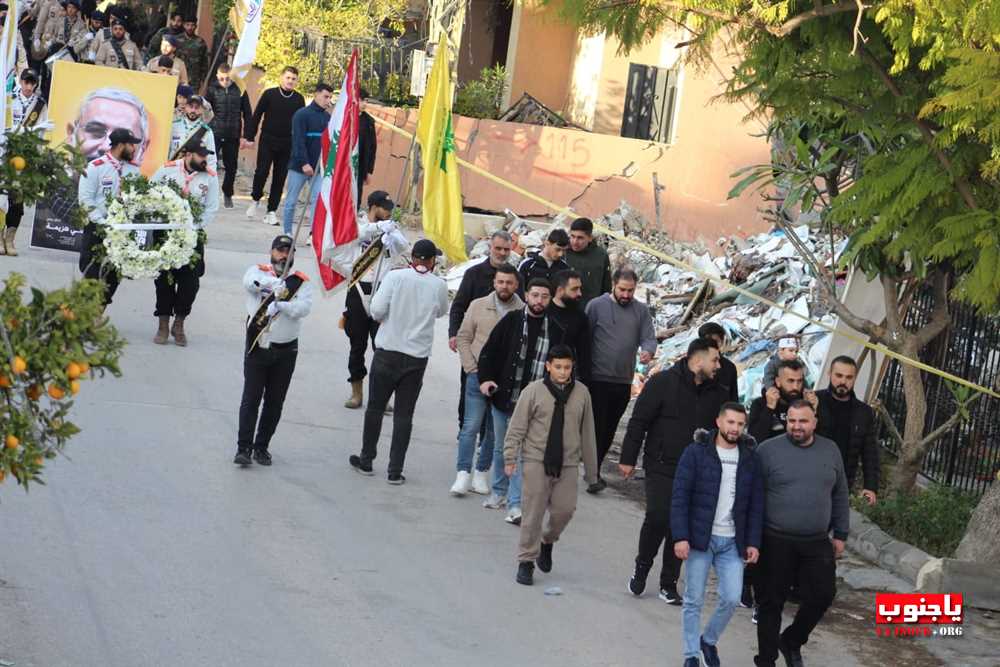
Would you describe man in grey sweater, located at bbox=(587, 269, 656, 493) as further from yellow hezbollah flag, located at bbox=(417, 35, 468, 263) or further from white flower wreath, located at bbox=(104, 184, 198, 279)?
white flower wreath, located at bbox=(104, 184, 198, 279)

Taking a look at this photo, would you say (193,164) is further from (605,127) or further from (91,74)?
(605,127)

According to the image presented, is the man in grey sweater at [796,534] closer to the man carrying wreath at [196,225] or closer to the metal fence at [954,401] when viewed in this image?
the metal fence at [954,401]

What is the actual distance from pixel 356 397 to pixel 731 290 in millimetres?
5533

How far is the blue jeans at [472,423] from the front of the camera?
10.9 metres

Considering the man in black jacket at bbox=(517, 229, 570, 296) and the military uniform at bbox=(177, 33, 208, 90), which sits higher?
the military uniform at bbox=(177, 33, 208, 90)

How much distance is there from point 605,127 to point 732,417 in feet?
54.4

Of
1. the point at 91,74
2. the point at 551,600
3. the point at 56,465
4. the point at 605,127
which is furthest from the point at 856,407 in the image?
the point at 605,127

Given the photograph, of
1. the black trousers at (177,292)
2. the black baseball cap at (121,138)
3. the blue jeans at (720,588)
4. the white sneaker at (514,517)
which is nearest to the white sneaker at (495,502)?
the white sneaker at (514,517)

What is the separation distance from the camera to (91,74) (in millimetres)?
16094

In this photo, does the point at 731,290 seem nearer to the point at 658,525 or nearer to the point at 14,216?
the point at 14,216

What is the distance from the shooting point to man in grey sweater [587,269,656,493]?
37.9ft

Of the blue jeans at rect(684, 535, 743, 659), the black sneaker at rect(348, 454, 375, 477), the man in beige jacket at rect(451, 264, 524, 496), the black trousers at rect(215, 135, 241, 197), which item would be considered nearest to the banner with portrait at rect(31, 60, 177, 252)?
the black trousers at rect(215, 135, 241, 197)

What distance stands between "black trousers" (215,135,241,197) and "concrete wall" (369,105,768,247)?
99.4 inches

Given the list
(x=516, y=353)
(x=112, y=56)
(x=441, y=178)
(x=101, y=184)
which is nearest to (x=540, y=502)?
(x=516, y=353)
